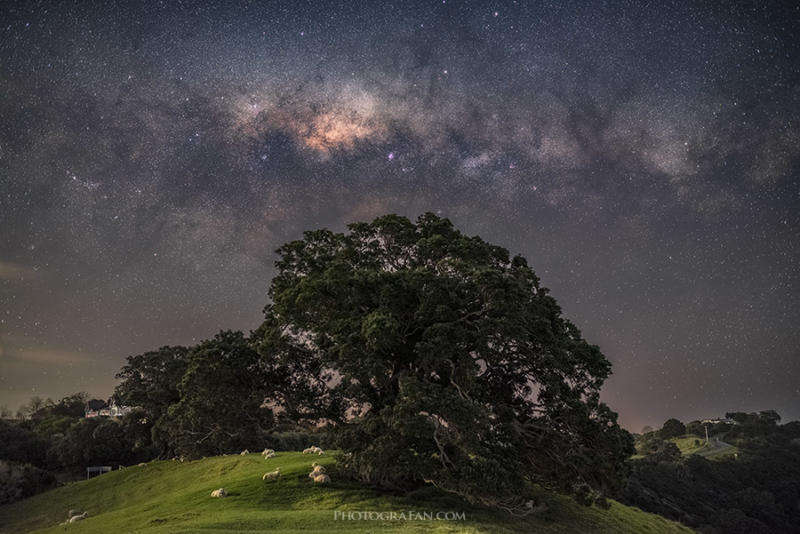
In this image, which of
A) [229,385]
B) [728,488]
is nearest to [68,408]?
[229,385]

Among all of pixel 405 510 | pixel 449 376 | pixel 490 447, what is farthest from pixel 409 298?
pixel 405 510

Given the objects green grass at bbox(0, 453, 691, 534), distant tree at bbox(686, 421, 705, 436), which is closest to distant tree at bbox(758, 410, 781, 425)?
distant tree at bbox(686, 421, 705, 436)

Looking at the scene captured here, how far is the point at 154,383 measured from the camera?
66000 millimetres

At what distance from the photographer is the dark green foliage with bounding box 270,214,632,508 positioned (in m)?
27.4

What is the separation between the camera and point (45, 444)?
8106 centimetres

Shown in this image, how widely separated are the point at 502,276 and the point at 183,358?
5095cm

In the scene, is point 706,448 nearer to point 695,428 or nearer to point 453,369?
point 695,428

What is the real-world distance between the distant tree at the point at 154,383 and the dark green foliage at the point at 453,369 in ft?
127

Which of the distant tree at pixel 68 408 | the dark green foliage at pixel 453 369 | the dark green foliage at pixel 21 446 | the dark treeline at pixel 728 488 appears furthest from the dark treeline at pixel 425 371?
the distant tree at pixel 68 408

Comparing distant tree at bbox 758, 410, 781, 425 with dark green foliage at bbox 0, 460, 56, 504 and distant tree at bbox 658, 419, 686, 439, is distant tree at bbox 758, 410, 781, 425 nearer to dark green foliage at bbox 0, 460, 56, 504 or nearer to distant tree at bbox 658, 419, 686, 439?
distant tree at bbox 658, 419, 686, 439

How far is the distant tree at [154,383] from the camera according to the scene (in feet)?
211

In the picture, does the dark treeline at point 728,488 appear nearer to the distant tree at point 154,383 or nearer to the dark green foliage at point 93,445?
the distant tree at point 154,383

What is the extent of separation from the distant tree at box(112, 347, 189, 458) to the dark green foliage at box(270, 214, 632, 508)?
38.8m

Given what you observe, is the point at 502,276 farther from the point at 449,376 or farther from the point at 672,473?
the point at 672,473
